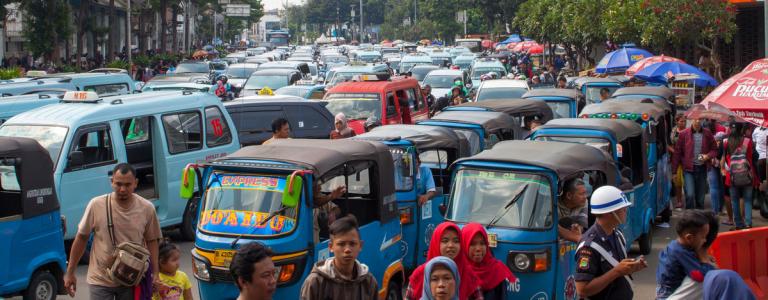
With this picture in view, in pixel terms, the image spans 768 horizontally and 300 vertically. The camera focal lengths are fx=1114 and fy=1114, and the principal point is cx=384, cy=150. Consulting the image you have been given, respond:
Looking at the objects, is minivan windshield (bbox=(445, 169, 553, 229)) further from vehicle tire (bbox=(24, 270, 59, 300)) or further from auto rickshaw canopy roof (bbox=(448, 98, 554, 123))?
auto rickshaw canopy roof (bbox=(448, 98, 554, 123))

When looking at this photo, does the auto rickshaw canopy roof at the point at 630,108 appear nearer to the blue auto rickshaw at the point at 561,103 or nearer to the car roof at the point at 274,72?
the blue auto rickshaw at the point at 561,103

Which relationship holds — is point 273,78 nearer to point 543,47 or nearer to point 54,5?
point 54,5

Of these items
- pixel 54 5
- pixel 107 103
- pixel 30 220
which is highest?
pixel 54 5

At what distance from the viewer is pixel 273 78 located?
30672 mm

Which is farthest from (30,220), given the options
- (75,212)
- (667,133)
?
(667,133)

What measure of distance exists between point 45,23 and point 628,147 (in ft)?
88.0

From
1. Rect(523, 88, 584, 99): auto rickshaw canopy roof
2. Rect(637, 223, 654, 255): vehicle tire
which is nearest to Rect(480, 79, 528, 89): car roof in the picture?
Rect(523, 88, 584, 99): auto rickshaw canopy roof

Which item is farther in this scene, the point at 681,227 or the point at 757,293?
the point at 757,293

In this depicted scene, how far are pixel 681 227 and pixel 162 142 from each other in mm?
8642

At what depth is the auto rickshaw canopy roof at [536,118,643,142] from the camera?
1291 cm

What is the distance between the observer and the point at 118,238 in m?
7.94

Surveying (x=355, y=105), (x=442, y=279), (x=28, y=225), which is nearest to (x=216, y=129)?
(x=28, y=225)

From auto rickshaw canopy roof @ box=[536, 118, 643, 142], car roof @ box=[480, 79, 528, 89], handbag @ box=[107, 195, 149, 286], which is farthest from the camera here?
car roof @ box=[480, 79, 528, 89]

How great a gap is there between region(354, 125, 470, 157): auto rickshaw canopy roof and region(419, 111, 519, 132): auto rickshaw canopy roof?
1359 millimetres
